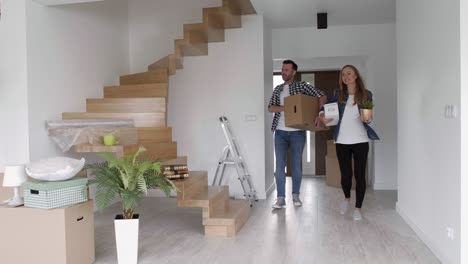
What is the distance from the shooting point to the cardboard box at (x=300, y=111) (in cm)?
428

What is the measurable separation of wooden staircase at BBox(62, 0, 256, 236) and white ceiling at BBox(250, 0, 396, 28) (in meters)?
0.31

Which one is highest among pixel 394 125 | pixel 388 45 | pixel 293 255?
pixel 388 45

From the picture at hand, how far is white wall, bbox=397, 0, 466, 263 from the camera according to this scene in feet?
8.68

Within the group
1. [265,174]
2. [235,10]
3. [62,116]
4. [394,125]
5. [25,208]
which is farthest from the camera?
[394,125]

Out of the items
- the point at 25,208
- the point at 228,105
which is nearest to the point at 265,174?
the point at 228,105

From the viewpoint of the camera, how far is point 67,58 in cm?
431

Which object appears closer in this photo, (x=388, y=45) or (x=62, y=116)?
(x=62, y=116)

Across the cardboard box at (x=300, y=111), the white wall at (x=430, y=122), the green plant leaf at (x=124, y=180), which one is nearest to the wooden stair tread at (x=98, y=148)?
the green plant leaf at (x=124, y=180)

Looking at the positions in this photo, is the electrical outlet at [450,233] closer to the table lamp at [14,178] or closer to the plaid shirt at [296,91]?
the plaid shirt at [296,91]

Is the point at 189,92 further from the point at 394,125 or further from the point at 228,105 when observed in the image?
the point at 394,125

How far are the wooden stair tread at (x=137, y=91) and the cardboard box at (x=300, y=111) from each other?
4.51 ft

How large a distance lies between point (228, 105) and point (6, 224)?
323 cm

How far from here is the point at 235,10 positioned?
5.00 m

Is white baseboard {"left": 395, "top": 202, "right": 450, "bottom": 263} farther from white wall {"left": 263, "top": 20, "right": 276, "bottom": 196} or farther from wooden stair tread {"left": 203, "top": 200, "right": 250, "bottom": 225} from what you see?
white wall {"left": 263, "top": 20, "right": 276, "bottom": 196}
